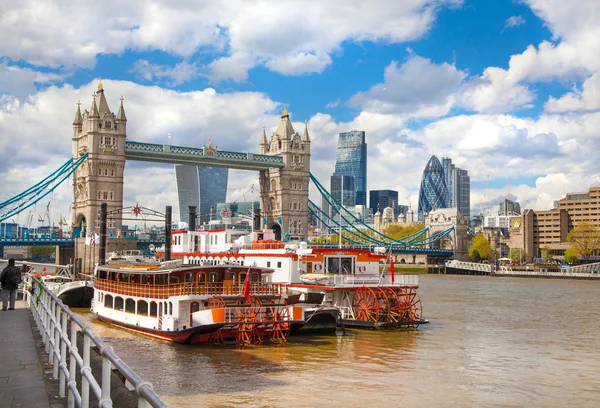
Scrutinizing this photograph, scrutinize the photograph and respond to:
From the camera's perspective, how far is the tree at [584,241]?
12681cm

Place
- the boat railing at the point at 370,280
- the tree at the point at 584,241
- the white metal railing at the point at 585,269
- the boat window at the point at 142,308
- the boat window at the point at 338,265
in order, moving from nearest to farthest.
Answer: the boat window at the point at 142,308 < the boat railing at the point at 370,280 < the boat window at the point at 338,265 < the white metal railing at the point at 585,269 < the tree at the point at 584,241

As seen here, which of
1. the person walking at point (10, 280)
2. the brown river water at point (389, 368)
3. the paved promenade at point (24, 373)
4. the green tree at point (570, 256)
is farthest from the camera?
the green tree at point (570, 256)

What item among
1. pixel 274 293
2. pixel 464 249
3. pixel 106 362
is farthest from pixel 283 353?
pixel 464 249

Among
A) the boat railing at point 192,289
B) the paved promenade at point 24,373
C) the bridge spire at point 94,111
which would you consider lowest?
the paved promenade at point 24,373

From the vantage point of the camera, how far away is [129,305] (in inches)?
1251

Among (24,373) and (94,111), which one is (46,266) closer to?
(94,111)

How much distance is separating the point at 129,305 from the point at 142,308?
1662mm

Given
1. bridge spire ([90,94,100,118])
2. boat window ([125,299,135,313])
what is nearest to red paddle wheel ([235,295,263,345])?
boat window ([125,299,135,313])

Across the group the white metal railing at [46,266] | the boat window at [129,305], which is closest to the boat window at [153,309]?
the boat window at [129,305]

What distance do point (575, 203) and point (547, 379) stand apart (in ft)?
512

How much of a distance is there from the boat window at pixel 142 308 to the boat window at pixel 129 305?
0.72m

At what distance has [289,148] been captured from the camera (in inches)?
4695

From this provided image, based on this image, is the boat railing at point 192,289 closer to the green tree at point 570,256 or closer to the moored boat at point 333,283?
the moored boat at point 333,283

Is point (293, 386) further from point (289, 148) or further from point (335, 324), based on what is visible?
point (289, 148)
